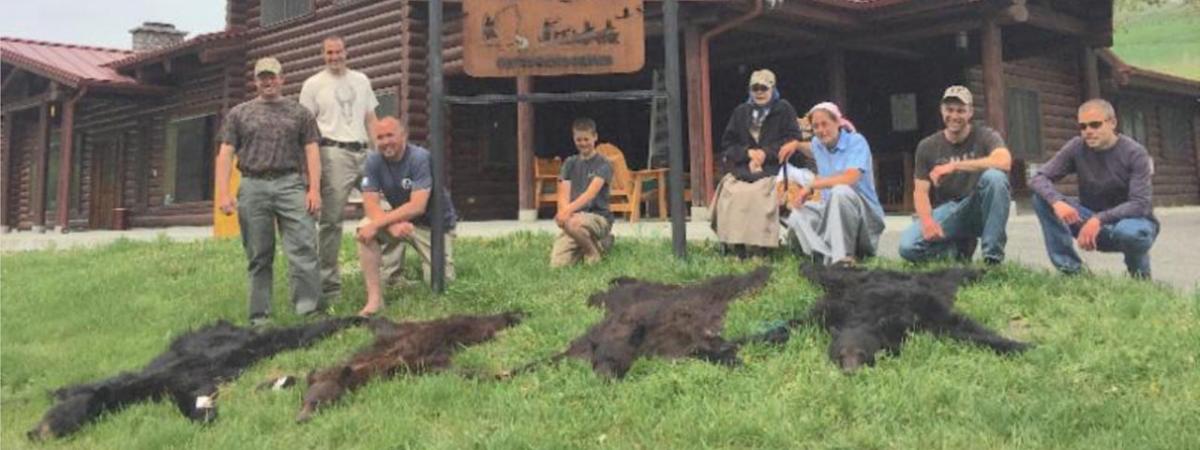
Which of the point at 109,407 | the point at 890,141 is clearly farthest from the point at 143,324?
the point at 890,141

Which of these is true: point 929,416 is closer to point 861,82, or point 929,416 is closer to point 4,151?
point 861,82

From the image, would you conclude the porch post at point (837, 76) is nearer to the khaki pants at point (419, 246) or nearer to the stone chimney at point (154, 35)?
the khaki pants at point (419, 246)

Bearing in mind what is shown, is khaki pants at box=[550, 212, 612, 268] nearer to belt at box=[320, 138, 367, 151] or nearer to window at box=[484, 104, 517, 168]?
belt at box=[320, 138, 367, 151]

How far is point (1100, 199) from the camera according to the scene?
200 inches

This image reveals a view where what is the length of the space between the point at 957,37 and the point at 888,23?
1.13 metres

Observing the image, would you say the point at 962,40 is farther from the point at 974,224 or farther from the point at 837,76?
the point at 974,224

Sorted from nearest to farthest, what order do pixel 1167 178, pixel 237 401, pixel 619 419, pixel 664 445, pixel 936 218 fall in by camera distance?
pixel 664 445 < pixel 619 419 < pixel 237 401 < pixel 936 218 < pixel 1167 178

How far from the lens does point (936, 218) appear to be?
549 centimetres

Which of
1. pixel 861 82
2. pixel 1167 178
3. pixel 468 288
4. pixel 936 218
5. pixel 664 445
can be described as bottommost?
pixel 664 445

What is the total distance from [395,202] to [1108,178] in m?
4.16

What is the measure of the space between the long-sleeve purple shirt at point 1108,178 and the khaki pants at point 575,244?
8.99 feet

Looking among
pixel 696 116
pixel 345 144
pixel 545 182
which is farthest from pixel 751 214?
pixel 545 182

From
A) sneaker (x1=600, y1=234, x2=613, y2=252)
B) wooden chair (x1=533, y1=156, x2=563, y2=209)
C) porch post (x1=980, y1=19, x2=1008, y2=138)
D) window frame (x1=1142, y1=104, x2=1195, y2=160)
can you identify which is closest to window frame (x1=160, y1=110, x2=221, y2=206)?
wooden chair (x1=533, y1=156, x2=563, y2=209)

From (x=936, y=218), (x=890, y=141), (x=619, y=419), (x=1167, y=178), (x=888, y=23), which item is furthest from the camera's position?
(x=1167, y=178)
